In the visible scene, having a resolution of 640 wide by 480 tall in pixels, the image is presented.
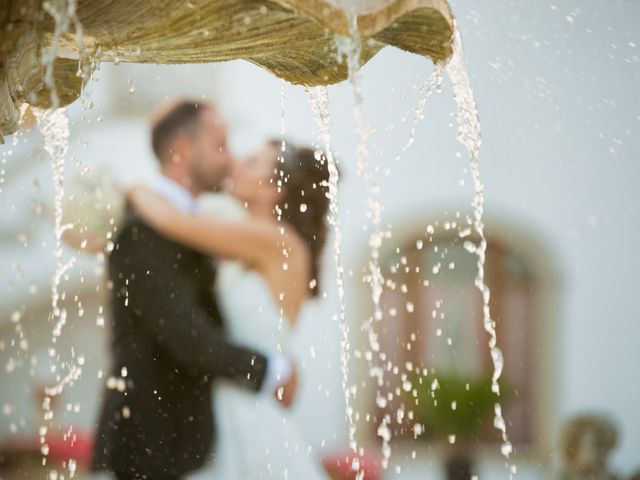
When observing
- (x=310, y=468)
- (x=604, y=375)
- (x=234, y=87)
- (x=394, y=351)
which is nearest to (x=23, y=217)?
(x=234, y=87)

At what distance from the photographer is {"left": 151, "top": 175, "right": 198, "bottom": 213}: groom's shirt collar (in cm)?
511

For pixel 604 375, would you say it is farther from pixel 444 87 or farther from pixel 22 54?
pixel 22 54

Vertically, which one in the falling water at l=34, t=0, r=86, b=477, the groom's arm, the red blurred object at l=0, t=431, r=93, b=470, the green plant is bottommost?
the red blurred object at l=0, t=431, r=93, b=470

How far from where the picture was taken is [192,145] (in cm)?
546

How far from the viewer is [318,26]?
5.48 feet

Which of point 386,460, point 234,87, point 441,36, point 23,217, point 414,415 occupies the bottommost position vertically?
point 386,460

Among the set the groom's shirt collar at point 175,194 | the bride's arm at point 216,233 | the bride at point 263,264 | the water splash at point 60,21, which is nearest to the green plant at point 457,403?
the bride at point 263,264

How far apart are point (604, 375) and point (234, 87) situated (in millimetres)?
2809

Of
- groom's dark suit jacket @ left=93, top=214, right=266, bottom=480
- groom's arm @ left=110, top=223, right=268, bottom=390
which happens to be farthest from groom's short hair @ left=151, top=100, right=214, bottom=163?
groom's arm @ left=110, top=223, right=268, bottom=390

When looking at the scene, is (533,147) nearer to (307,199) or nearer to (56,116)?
(307,199)

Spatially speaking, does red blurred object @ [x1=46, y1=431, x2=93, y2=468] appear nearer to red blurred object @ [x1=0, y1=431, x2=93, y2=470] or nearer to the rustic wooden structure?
red blurred object @ [x1=0, y1=431, x2=93, y2=470]

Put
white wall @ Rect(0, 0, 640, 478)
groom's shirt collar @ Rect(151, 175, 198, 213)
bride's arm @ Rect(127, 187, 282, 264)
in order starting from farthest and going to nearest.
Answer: white wall @ Rect(0, 0, 640, 478) < groom's shirt collar @ Rect(151, 175, 198, 213) < bride's arm @ Rect(127, 187, 282, 264)

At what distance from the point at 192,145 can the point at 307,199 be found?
0.70 m

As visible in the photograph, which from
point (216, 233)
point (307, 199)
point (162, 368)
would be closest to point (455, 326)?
point (307, 199)
